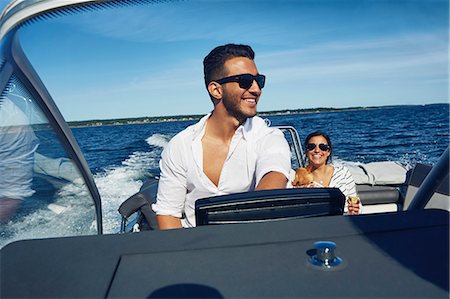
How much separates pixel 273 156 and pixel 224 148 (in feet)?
0.79

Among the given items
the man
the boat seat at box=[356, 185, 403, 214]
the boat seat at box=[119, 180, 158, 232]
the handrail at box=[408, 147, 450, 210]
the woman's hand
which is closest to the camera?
the handrail at box=[408, 147, 450, 210]

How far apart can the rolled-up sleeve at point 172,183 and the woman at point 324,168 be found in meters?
1.26

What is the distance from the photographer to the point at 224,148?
205 cm

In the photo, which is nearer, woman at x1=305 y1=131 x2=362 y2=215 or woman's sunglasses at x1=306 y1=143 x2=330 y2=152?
woman at x1=305 y1=131 x2=362 y2=215

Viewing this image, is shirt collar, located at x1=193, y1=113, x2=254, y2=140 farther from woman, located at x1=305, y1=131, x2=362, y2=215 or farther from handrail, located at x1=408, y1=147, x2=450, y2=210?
woman, located at x1=305, y1=131, x2=362, y2=215

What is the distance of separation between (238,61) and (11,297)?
53.5 inches

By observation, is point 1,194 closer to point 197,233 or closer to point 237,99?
point 197,233

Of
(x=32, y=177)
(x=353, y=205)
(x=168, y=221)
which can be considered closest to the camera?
(x=32, y=177)

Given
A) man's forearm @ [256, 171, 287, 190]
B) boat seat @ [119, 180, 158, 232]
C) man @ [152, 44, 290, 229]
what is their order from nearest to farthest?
man's forearm @ [256, 171, 287, 190], man @ [152, 44, 290, 229], boat seat @ [119, 180, 158, 232]

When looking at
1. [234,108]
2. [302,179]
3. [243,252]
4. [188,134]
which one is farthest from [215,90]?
[302,179]

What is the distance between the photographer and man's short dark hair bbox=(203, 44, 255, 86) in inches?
76.8

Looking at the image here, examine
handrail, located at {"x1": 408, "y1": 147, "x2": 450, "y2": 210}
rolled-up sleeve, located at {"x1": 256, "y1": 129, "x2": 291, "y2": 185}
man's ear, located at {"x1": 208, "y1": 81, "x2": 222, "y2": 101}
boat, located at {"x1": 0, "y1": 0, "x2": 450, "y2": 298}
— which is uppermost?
man's ear, located at {"x1": 208, "y1": 81, "x2": 222, "y2": 101}

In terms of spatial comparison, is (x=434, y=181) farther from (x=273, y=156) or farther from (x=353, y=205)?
(x=353, y=205)

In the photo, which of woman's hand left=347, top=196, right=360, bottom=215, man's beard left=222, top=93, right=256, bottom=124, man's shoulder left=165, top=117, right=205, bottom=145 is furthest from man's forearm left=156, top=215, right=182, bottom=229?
woman's hand left=347, top=196, right=360, bottom=215
